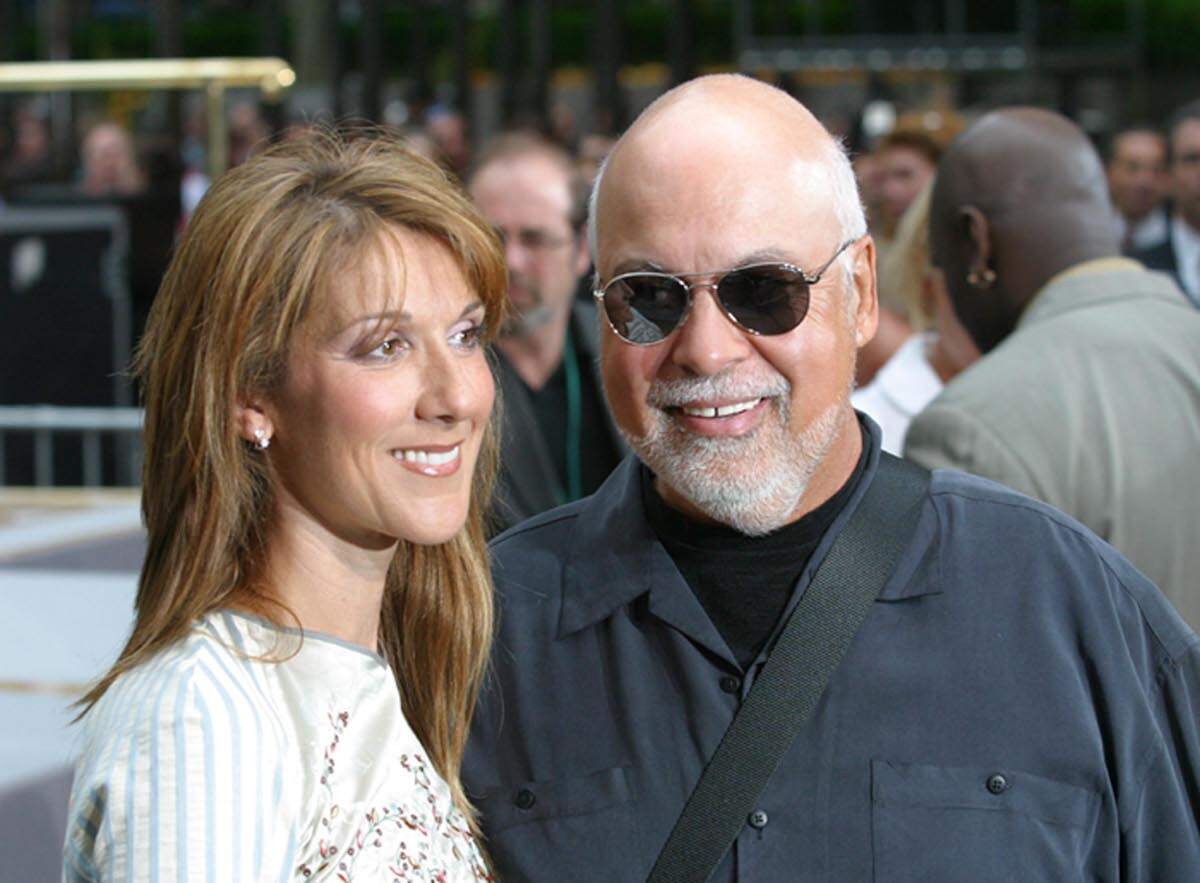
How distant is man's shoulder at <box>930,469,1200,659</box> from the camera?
2.43 meters

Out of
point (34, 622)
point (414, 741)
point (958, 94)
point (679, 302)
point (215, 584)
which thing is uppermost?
point (958, 94)

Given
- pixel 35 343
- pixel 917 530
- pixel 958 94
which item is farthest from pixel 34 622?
pixel 958 94

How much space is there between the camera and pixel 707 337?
2414 millimetres

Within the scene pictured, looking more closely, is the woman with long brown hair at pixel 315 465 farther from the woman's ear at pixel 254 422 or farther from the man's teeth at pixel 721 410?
the man's teeth at pixel 721 410

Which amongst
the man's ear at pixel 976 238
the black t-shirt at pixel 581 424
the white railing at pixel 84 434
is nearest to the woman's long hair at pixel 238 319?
the man's ear at pixel 976 238

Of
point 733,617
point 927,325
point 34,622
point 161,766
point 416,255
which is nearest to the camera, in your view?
point 161,766

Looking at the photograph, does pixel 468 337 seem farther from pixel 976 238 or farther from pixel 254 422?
pixel 976 238

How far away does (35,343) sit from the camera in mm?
7988

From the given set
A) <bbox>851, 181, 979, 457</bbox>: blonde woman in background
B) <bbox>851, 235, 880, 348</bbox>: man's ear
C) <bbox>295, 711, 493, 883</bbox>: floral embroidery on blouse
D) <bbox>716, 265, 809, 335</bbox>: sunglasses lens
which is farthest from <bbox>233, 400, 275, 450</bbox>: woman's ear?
<bbox>851, 181, 979, 457</bbox>: blonde woman in background

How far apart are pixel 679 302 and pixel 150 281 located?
20.8ft

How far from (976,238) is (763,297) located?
1698 millimetres

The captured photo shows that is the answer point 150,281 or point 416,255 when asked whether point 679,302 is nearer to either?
point 416,255

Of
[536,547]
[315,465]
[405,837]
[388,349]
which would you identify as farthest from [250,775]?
[536,547]

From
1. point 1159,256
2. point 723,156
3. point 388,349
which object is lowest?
point 1159,256
